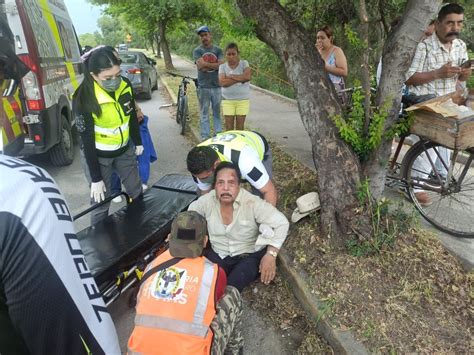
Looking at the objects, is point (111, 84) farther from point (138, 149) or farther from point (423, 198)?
point (423, 198)

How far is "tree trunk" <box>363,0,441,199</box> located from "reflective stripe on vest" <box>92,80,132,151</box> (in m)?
2.10

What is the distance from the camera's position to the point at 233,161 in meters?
2.80

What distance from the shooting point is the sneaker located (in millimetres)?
3428

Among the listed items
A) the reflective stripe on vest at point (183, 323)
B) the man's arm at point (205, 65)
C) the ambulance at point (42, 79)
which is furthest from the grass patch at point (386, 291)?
the man's arm at point (205, 65)

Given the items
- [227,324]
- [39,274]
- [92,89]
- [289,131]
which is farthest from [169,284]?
[289,131]

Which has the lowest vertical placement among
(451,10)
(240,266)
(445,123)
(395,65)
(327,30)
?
(240,266)

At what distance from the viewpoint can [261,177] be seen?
278cm

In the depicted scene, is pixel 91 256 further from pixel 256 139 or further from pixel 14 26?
pixel 14 26

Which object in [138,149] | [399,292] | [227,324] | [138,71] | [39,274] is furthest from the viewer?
[138,71]

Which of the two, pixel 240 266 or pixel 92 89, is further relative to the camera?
pixel 92 89

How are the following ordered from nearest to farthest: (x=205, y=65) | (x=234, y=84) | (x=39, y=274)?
(x=39, y=274) < (x=234, y=84) < (x=205, y=65)

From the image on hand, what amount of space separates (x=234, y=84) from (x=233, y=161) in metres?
2.63

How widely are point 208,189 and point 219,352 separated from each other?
4.69ft

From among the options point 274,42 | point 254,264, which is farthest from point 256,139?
point 254,264
